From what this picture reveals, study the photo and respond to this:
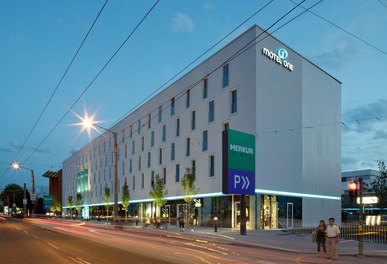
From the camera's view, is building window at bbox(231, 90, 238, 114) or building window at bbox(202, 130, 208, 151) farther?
building window at bbox(202, 130, 208, 151)

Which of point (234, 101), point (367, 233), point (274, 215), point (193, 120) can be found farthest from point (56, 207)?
point (367, 233)

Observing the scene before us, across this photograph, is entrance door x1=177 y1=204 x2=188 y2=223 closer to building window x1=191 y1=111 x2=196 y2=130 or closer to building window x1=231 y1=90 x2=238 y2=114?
building window x1=191 y1=111 x2=196 y2=130

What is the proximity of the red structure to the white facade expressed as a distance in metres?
78.8

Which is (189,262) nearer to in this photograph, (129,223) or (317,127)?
(317,127)

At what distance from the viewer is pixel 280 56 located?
4181 centimetres

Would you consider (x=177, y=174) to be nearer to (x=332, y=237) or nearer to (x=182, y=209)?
(x=182, y=209)

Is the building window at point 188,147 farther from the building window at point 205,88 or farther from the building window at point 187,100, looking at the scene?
the building window at point 205,88

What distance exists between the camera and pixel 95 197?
85375 millimetres

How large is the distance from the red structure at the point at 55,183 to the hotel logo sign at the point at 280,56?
99518mm

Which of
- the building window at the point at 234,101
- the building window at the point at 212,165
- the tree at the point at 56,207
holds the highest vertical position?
the building window at the point at 234,101

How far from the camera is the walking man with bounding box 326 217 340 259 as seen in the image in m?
17.8

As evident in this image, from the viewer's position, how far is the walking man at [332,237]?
17.8m

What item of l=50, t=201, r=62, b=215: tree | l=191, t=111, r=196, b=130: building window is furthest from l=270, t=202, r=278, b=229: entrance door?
l=50, t=201, r=62, b=215: tree

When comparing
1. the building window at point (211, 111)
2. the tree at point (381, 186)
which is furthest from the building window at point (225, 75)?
the tree at point (381, 186)
